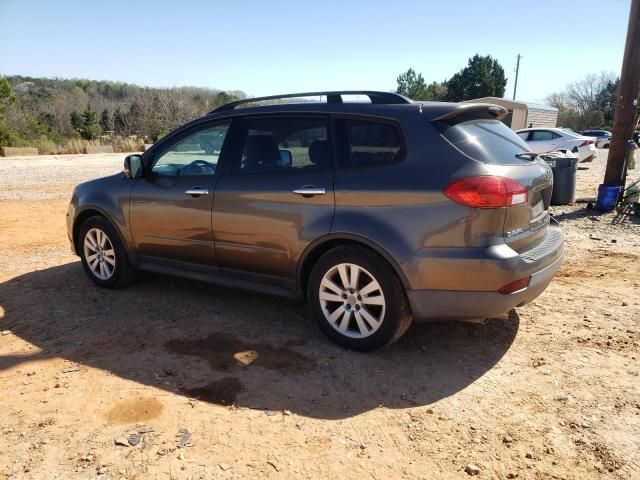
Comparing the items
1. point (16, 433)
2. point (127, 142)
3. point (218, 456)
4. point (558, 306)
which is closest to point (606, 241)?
point (558, 306)

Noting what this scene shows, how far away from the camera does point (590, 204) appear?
30.3 feet

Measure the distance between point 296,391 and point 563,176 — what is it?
26.8ft

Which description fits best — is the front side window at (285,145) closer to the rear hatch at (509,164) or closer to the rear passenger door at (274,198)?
the rear passenger door at (274,198)

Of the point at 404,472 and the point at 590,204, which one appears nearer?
the point at 404,472

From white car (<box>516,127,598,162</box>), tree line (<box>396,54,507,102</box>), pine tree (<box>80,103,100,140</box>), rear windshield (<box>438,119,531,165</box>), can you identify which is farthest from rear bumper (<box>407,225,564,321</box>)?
tree line (<box>396,54,507,102</box>)

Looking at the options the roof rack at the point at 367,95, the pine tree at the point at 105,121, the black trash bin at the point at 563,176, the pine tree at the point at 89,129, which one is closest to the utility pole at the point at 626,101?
the black trash bin at the point at 563,176

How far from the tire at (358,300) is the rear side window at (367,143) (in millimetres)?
653

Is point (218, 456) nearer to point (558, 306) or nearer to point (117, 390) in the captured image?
point (117, 390)

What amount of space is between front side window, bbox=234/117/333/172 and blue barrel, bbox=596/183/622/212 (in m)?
7.26

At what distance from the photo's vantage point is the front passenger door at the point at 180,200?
4.32 metres

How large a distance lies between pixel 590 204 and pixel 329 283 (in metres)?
7.54

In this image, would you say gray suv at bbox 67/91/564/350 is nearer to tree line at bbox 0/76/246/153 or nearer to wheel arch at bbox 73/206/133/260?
wheel arch at bbox 73/206/133/260

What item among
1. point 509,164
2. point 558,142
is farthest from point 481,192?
point 558,142

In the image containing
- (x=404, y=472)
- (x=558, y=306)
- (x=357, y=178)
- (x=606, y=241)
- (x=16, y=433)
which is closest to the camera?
(x=404, y=472)
